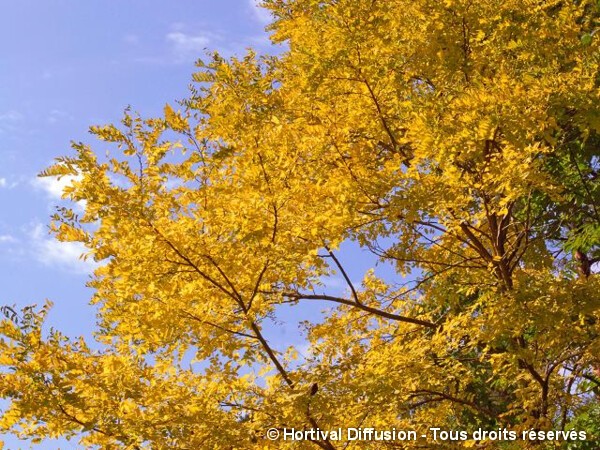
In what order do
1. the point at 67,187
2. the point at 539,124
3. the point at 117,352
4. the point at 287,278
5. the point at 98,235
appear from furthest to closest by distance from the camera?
1. the point at 117,352
2. the point at 287,278
3. the point at 98,235
4. the point at 539,124
5. the point at 67,187

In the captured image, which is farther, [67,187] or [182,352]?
[182,352]

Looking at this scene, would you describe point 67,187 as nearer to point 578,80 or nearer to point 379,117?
point 379,117

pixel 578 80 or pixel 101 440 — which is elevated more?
pixel 578 80

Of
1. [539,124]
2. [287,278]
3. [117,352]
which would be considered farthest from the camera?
[117,352]

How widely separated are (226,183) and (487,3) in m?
2.44

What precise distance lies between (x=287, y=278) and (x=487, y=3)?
2.57m

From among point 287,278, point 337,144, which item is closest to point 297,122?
point 337,144

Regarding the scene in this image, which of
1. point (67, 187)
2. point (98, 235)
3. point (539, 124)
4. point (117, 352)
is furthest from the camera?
point (117, 352)

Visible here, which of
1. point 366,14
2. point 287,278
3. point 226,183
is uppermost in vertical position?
point 366,14

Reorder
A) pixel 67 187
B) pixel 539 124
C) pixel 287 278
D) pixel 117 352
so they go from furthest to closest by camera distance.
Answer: pixel 117 352, pixel 287 278, pixel 539 124, pixel 67 187

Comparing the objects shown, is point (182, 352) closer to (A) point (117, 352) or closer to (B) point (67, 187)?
(A) point (117, 352)

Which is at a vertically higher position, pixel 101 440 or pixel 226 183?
pixel 226 183

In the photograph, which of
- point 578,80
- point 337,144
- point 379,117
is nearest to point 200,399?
point 337,144

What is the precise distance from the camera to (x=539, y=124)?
372 centimetres
